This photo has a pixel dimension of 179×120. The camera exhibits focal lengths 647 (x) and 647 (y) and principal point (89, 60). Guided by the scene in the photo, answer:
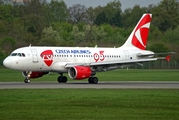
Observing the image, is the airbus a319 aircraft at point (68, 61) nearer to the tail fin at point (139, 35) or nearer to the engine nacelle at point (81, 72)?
the engine nacelle at point (81, 72)

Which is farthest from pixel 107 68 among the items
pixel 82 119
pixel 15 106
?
pixel 82 119

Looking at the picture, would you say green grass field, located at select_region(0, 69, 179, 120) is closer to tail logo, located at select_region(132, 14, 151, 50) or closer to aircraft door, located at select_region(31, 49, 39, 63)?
aircraft door, located at select_region(31, 49, 39, 63)

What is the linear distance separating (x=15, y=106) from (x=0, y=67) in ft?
205

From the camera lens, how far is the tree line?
108 metres

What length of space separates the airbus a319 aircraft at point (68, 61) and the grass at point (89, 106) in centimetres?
1436

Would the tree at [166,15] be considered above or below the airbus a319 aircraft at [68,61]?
above

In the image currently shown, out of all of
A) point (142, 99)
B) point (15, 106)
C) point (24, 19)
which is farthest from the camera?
point (24, 19)

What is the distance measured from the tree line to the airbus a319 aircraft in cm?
4009

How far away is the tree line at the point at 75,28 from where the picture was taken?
4267 inches

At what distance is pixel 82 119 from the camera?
25250mm

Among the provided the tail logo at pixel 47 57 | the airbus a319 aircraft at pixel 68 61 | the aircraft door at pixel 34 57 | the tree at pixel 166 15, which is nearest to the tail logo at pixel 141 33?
the airbus a319 aircraft at pixel 68 61

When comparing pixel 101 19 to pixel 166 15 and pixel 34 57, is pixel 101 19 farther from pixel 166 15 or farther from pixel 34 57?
pixel 34 57

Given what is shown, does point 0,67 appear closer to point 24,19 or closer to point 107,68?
point 107,68

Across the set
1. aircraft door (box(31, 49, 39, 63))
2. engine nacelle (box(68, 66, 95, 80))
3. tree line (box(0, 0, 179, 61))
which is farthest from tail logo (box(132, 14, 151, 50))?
tree line (box(0, 0, 179, 61))
